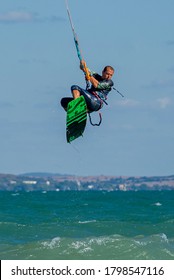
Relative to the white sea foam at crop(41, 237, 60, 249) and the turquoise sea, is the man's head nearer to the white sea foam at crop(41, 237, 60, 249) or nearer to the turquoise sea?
the turquoise sea

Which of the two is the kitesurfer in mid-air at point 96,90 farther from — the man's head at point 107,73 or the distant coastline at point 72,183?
the distant coastline at point 72,183

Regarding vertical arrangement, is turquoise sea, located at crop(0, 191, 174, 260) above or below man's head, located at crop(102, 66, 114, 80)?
below

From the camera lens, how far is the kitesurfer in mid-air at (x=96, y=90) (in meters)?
21.7

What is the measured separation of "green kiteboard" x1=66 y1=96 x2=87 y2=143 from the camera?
21606 mm

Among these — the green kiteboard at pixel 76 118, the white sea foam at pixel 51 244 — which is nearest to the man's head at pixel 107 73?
the green kiteboard at pixel 76 118

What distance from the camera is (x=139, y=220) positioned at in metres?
42.2

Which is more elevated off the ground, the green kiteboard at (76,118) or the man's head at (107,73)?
the man's head at (107,73)

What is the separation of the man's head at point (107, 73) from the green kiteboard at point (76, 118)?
2.30 ft

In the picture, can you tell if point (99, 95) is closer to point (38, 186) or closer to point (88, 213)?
point (88, 213)

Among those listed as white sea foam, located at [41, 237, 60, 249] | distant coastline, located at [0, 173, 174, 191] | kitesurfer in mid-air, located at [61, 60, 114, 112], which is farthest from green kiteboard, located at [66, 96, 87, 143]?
distant coastline, located at [0, 173, 174, 191]

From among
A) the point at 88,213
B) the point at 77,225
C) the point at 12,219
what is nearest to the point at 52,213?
the point at 88,213

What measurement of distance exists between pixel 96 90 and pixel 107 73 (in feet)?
1.39
